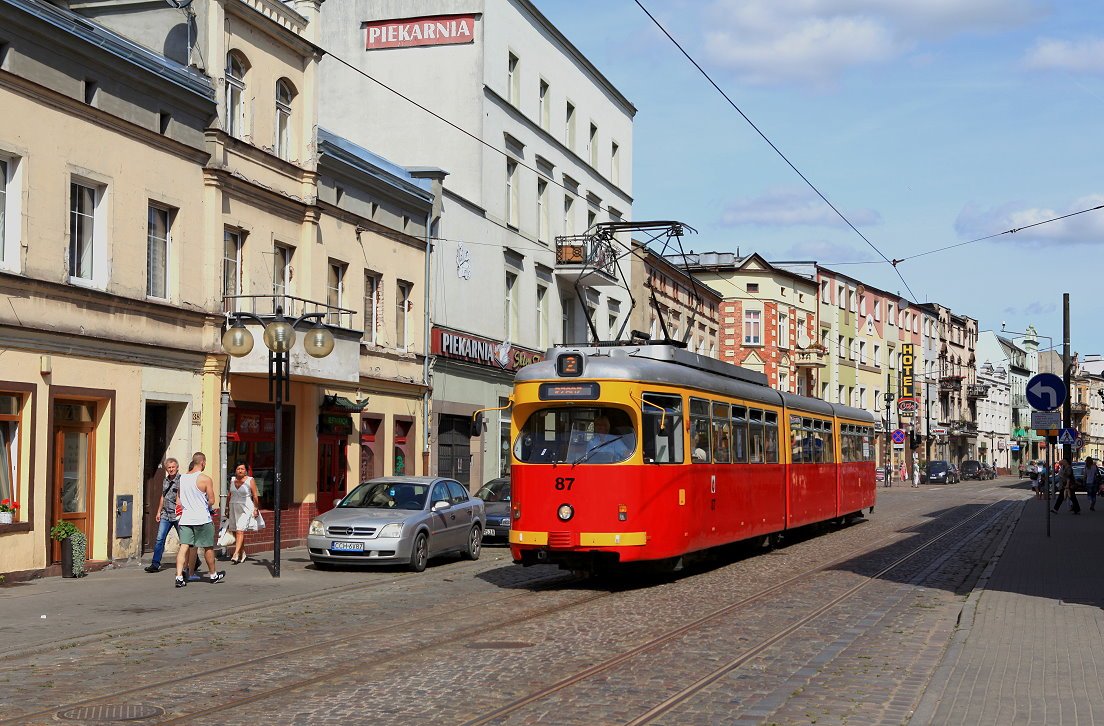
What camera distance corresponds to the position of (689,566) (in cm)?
2086

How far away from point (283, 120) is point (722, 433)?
37.6 ft

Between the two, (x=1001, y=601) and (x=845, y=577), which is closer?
(x=1001, y=601)

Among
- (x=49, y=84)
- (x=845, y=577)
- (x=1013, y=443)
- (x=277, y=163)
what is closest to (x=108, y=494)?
(x=49, y=84)

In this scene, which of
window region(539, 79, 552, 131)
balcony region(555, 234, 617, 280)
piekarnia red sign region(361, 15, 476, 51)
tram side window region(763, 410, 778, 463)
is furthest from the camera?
balcony region(555, 234, 617, 280)

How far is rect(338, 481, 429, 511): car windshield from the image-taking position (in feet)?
71.5

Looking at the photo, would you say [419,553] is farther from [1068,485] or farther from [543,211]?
[1068,485]

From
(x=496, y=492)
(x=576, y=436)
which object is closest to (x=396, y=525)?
(x=576, y=436)

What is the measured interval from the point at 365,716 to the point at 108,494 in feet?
42.4

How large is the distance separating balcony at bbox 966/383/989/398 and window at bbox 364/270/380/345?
9103 cm

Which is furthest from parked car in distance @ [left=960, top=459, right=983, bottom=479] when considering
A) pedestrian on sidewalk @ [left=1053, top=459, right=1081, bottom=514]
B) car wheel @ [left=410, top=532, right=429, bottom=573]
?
car wheel @ [left=410, top=532, right=429, bottom=573]

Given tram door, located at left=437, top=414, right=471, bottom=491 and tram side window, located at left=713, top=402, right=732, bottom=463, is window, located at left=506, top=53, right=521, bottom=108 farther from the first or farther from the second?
tram side window, located at left=713, top=402, right=732, bottom=463

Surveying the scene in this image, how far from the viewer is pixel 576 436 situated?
1770cm

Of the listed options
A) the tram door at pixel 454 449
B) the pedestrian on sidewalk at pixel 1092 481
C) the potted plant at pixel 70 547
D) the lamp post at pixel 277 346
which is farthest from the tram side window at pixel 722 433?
the pedestrian on sidewalk at pixel 1092 481

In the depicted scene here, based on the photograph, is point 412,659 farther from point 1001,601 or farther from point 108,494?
point 108,494
